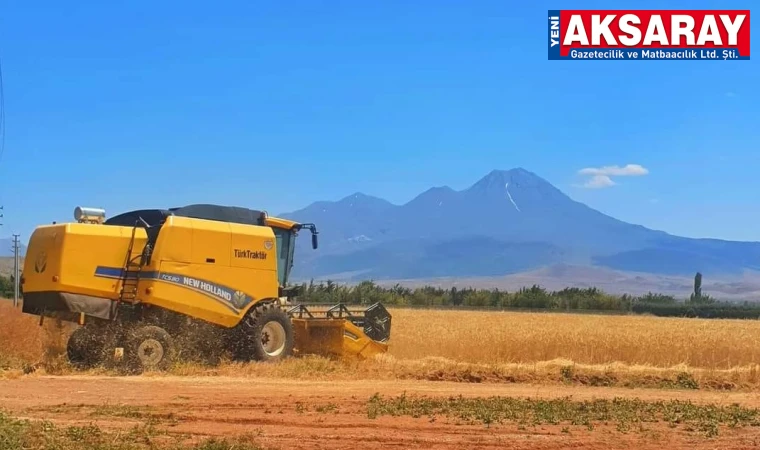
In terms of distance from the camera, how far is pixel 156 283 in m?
15.3

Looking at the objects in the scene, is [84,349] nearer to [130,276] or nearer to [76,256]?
[130,276]

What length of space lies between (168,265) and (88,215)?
1994 millimetres

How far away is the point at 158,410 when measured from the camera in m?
11.0

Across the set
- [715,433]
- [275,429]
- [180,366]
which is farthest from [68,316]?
[715,433]

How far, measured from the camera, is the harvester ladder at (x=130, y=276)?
15398 millimetres

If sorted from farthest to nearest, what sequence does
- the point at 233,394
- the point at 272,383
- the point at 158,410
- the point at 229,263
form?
the point at 229,263, the point at 272,383, the point at 233,394, the point at 158,410

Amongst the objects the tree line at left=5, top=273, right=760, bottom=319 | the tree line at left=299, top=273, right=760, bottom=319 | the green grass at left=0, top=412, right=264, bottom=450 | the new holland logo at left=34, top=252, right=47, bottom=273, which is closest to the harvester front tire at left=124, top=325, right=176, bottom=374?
the new holland logo at left=34, top=252, right=47, bottom=273

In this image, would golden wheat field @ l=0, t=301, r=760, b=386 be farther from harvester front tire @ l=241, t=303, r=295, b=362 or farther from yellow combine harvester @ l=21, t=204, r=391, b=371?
yellow combine harvester @ l=21, t=204, r=391, b=371

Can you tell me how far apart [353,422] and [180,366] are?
6066 mm

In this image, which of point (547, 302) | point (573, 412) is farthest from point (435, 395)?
point (547, 302)

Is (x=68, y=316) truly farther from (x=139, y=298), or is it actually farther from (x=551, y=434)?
(x=551, y=434)

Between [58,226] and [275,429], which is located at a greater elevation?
[58,226]

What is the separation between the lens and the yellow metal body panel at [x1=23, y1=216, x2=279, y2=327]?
15062 mm

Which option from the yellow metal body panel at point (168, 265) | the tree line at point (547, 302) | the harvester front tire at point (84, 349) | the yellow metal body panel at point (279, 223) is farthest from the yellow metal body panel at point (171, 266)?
the tree line at point (547, 302)
